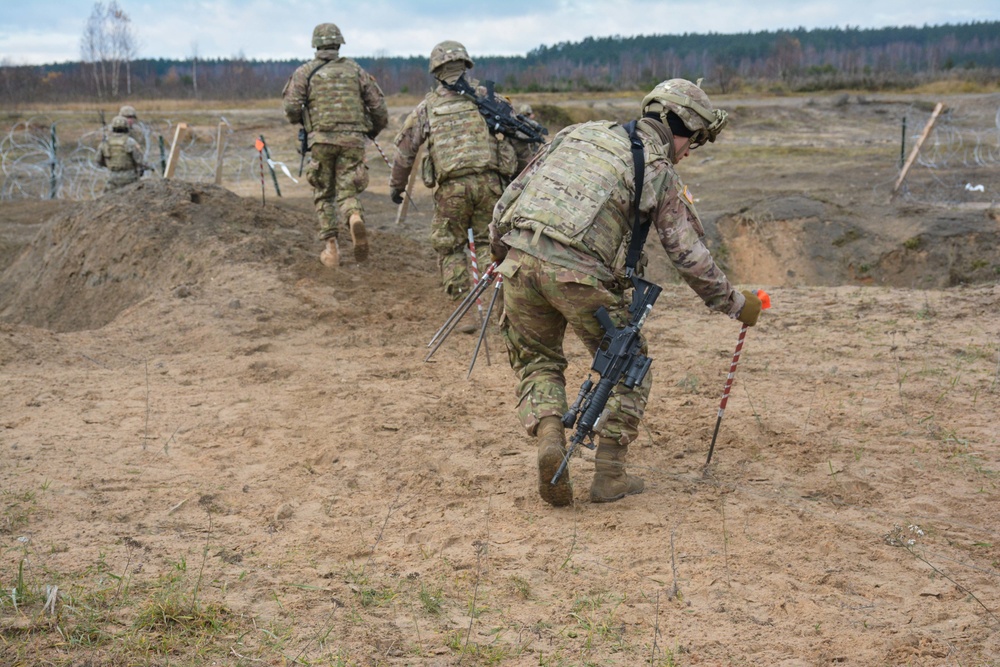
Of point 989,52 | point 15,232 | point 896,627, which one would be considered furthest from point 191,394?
point 989,52

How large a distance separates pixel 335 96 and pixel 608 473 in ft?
18.7

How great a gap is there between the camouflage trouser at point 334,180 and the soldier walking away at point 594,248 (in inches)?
189

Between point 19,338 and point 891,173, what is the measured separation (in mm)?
15280

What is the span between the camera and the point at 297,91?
9.45 m

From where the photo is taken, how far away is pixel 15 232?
14.7m

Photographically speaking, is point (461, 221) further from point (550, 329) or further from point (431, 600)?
point (431, 600)

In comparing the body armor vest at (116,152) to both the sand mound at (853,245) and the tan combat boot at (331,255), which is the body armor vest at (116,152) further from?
the sand mound at (853,245)

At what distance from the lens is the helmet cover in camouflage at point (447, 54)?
312 inches

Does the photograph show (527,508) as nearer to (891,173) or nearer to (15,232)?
(15,232)

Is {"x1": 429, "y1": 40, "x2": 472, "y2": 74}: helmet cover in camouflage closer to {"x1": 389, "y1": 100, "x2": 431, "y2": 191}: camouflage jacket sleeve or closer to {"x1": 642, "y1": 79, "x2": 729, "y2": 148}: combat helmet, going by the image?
{"x1": 389, "y1": 100, "x2": 431, "y2": 191}: camouflage jacket sleeve

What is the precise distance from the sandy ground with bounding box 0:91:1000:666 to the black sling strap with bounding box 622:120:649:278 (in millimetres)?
1247

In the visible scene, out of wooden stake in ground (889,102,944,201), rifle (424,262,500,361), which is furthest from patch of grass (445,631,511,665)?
wooden stake in ground (889,102,944,201)

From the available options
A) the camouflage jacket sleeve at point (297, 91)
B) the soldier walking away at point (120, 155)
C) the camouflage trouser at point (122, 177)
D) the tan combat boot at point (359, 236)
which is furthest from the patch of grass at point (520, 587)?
the camouflage trouser at point (122, 177)

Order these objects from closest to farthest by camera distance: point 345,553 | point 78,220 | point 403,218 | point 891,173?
point 345,553, point 78,220, point 403,218, point 891,173
